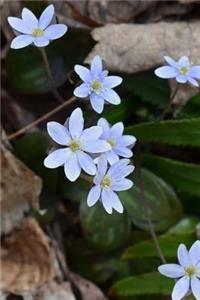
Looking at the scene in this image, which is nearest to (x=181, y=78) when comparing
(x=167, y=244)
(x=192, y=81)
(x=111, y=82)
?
(x=192, y=81)

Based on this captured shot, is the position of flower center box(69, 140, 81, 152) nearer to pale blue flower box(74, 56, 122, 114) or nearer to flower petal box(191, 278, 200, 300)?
pale blue flower box(74, 56, 122, 114)

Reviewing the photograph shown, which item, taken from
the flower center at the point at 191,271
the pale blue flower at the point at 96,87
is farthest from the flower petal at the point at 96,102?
the flower center at the point at 191,271

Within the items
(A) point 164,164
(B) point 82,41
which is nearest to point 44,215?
(A) point 164,164

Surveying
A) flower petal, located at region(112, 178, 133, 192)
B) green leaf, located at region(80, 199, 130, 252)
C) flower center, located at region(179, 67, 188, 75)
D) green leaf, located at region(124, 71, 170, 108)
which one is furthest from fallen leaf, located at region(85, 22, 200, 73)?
flower petal, located at region(112, 178, 133, 192)

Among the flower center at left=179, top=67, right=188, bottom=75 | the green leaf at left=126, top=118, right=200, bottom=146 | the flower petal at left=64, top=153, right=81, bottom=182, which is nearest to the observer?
the flower petal at left=64, top=153, right=81, bottom=182

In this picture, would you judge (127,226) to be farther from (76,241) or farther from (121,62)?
(121,62)

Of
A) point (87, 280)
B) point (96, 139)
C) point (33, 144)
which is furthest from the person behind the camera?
point (87, 280)
